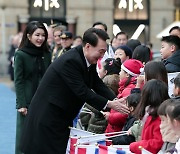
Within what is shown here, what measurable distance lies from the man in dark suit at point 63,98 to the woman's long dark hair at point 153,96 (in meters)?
0.42

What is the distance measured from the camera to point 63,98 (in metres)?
7.43

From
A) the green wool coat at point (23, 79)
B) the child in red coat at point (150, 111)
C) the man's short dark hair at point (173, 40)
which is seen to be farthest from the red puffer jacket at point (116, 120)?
the green wool coat at point (23, 79)

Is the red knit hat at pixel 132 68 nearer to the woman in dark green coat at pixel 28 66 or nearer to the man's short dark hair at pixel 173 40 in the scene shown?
the man's short dark hair at pixel 173 40

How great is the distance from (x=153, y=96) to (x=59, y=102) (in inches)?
41.5

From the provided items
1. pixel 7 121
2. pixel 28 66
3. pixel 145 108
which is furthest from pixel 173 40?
pixel 7 121

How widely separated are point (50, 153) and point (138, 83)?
1421 mm

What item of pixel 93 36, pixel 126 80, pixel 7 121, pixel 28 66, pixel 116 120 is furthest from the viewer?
pixel 7 121

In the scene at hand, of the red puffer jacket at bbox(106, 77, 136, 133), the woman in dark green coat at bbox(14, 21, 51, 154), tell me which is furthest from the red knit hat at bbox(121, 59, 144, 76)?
the woman in dark green coat at bbox(14, 21, 51, 154)

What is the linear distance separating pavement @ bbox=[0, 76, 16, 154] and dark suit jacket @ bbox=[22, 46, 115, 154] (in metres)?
4.58

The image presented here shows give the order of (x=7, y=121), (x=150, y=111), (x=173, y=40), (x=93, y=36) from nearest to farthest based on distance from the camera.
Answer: (x=150, y=111)
(x=93, y=36)
(x=173, y=40)
(x=7, y=121)

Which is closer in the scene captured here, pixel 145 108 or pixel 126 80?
pixel 145 108

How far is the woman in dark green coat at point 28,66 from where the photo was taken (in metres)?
9.82

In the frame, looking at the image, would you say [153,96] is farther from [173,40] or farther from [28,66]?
[28,66]

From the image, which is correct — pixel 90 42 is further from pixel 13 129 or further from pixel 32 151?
pixel 13 129
